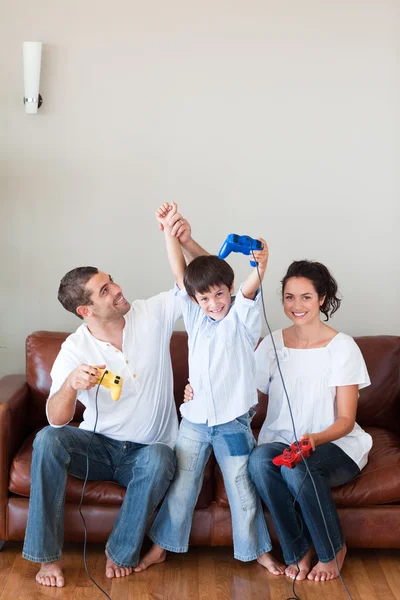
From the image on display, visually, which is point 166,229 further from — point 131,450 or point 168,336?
point 131,450

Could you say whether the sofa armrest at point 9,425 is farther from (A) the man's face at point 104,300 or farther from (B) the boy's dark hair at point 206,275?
(B) the boy's dark hair at point 206,275

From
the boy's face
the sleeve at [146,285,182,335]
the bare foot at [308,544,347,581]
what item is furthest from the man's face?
the bare foot at [308,544,347,581]

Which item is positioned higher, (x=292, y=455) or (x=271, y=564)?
(x=292, y=455)

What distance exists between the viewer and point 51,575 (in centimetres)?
262

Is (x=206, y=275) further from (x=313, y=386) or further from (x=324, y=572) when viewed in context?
(x=324, y=572)

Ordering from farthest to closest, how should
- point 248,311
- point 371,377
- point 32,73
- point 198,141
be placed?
point 198,141, point 32,73, point 371,377, point 248,311

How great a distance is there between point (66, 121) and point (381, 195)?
151 centimetres

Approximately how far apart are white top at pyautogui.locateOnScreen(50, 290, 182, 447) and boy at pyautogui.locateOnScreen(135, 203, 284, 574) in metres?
0.15

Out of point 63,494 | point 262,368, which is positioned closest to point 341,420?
point 262,368

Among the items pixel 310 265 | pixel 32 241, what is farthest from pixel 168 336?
pixel 32 241

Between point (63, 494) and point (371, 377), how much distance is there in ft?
4.53

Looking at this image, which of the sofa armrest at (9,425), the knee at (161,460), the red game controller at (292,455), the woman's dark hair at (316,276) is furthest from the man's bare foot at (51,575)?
the woman's dark hair at (316,276)

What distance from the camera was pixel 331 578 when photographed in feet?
8.64

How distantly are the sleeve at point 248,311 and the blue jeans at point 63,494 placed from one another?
548 millimetres
